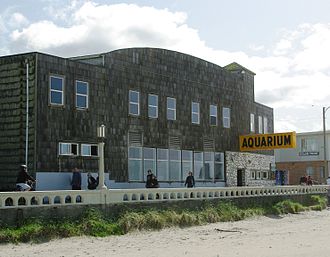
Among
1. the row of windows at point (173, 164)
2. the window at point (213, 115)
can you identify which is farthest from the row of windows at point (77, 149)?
the window at point (213, 115)

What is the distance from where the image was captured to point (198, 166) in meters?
36.7

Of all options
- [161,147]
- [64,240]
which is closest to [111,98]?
[161,147]

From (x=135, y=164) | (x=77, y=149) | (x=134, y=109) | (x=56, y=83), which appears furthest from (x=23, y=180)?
(x=134, y=109)

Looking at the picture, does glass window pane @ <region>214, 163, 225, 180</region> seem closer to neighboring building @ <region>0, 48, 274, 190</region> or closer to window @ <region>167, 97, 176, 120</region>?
neighboring building @ <region>0, 48, 274, 190</region>

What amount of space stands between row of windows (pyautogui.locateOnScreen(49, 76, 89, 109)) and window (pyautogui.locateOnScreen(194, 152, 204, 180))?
10.4 metres

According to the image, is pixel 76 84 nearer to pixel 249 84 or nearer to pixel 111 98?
pixel 111 98

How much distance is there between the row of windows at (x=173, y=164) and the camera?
3159 cm

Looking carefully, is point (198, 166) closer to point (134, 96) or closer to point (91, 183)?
point (134, 96)

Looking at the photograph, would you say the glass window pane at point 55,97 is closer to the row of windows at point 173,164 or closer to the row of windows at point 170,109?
the row of windows at point 170,109

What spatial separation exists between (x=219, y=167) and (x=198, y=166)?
8.44ft

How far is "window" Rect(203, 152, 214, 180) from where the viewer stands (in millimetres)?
37375

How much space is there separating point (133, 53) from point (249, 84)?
14346 mm

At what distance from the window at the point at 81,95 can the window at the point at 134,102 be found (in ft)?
11.5

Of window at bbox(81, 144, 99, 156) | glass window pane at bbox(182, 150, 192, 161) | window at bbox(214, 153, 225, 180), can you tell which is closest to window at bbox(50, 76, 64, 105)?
window at bbox(81, 144, 99, 156)
